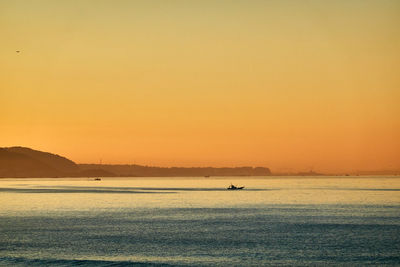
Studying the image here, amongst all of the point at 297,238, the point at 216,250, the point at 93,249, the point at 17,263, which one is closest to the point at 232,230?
the point at 297,238

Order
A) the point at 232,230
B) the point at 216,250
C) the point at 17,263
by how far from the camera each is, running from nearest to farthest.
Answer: the point at 17,263 → the point at 216,250 → the point at 232,230

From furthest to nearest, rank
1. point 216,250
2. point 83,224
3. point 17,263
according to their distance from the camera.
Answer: point 83,224
point 216,250
point 17,263

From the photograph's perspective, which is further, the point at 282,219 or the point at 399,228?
the point at 282,219

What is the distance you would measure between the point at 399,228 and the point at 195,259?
55.4 m

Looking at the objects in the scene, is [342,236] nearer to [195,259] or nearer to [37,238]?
[195,259]

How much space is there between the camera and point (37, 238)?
94.4 metres

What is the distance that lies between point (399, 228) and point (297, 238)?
28555 mm

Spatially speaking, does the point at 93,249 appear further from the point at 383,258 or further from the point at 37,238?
the point at 383,258

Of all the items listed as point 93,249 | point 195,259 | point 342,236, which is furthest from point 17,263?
point 342,236

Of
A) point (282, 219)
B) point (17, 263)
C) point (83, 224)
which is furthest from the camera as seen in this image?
point (282, 219)

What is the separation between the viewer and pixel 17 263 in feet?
230

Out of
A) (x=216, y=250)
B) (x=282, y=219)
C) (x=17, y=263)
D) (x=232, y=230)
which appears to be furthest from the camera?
(x=282, y=219)

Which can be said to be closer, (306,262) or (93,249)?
(306,262)

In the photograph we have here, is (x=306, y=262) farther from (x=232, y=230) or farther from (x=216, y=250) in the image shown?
(x=232, y=230)
